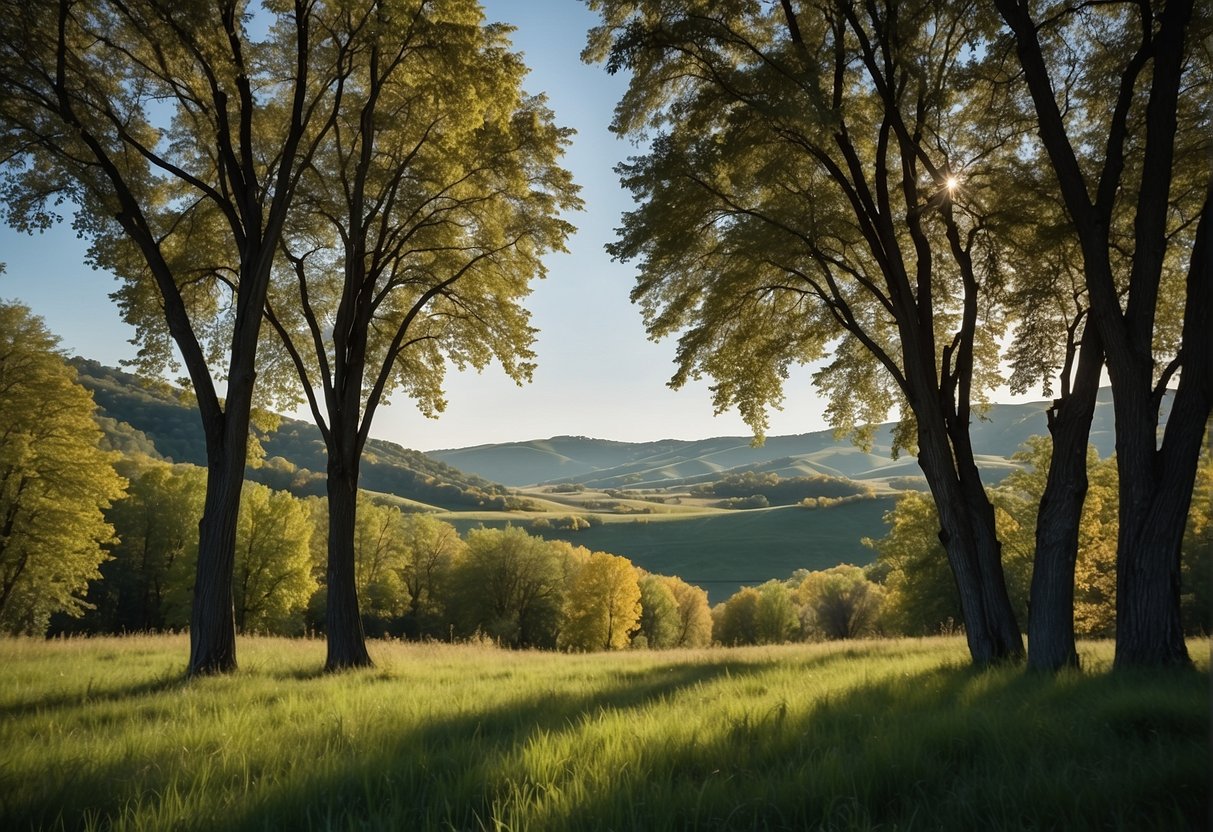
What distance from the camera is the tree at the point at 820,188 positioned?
8.43 meters

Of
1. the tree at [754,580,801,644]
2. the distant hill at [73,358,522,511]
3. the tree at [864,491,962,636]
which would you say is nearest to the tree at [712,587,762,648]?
the tree at [754,580,801,644]

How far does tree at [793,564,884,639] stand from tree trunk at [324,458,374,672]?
167 feet

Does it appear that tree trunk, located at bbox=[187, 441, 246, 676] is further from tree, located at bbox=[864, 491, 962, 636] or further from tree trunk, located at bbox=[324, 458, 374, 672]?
tree, located at bbox=[864, 491, 962, 636]

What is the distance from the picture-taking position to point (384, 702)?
6.06 m

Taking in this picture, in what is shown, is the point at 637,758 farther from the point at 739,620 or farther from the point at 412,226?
the point at 739,620

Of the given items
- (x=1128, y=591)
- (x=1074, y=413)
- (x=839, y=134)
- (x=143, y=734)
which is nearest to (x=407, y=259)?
(x=839, y=134)

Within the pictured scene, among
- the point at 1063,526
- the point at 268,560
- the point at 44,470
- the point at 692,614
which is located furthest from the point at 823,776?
the point at 692,614

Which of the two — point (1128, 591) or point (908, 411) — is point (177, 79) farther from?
point (1128, 591)

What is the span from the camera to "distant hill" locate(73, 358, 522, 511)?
10519 cm

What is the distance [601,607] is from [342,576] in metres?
40.3

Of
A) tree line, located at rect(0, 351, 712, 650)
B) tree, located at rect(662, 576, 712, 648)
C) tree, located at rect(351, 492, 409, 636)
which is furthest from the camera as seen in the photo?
tree, located at rect(662, 576, 712, 648)

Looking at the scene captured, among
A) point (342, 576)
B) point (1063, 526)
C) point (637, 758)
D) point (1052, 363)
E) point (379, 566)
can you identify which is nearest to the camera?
point (637, 758)

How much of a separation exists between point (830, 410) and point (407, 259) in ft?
28.4

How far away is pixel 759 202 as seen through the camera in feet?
33.6
